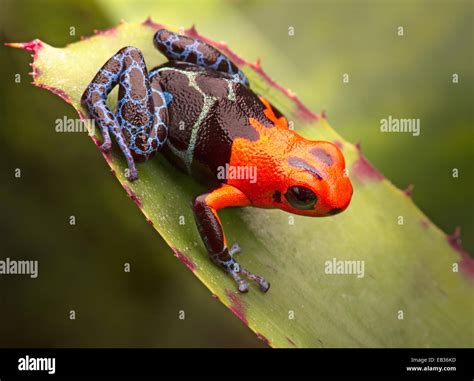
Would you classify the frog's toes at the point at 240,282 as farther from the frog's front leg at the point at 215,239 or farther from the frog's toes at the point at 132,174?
the frog's toes at the point at 132,174

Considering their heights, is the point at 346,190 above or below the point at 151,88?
below

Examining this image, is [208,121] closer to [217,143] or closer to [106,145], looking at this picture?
[217,143]

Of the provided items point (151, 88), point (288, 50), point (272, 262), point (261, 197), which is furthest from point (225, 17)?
point (272, 262)

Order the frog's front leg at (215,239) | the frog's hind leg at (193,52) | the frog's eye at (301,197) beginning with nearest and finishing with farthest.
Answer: the frog's front leg at (215,239)
the frog's eye at (301,197)
the frog's hind leg at (193,52)

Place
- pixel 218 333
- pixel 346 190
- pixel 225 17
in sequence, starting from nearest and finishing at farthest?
pixel 346 190, pixel 218 333, pixel 225 17

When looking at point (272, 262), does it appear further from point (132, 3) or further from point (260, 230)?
point (132, 3)

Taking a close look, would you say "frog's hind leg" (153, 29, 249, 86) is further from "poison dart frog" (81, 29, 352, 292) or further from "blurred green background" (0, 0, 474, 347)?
"blurred green background" (0, 0, 474, 347)

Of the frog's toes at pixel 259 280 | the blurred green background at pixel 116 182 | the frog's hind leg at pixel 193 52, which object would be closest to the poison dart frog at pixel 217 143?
the frog's toes at pixel 259 280
